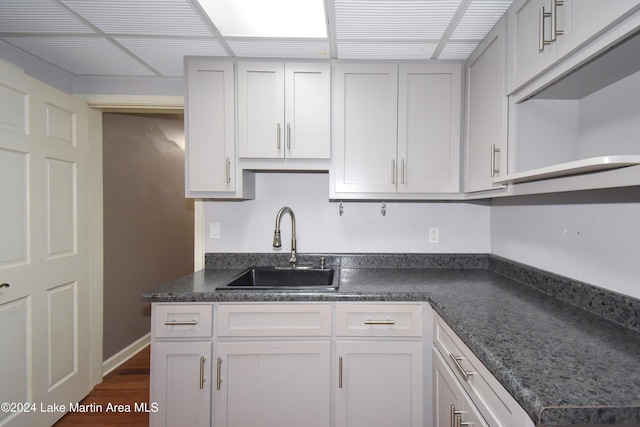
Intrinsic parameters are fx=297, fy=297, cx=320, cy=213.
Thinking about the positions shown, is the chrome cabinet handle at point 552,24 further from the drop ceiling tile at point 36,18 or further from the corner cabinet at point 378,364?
the drop ceiling tile at point 36,18

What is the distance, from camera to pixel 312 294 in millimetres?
1474

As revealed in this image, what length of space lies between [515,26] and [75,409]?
3.32 meters

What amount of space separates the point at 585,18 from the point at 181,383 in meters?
2.11

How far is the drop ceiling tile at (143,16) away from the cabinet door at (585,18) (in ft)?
4.78

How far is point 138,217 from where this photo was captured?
277 centimetres

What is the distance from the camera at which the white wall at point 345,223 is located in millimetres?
2068

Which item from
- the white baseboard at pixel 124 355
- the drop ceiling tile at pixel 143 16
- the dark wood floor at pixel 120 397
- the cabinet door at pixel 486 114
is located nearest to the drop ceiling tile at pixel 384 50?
the cabinet door at pixel 486 114

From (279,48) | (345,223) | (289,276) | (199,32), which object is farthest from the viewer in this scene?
(345,223)

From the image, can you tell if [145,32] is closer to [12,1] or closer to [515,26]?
[12,1]

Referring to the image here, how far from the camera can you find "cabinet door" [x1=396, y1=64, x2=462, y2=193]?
177cm

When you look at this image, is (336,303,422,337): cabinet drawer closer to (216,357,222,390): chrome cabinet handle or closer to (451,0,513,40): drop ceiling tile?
(216,357,222,390): chrome cabinet handle

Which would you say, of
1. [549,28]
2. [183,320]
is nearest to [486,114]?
[549,28]

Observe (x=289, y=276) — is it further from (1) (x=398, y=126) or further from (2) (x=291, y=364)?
(1) (x=398, y=126)

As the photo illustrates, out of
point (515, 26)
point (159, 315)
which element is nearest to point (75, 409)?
point (159, 315)
